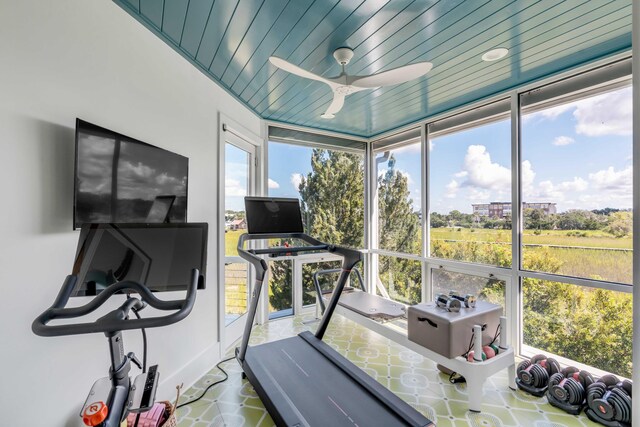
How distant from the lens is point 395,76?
189 cm

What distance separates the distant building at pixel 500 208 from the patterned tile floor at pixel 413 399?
1476 millimetres

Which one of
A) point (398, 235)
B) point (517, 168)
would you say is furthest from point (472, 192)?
point (398, 235)

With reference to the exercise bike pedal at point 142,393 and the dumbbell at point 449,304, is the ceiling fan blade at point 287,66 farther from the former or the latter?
the dumbbell at point 449,304

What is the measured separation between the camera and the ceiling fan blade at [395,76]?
176cm

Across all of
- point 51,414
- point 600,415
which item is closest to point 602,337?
point 600,415

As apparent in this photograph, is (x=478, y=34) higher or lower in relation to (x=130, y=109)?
higher

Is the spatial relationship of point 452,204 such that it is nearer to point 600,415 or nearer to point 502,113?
point 502,113

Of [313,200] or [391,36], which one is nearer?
[391,36]

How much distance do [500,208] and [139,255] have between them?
10.1ft

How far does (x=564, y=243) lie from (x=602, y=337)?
0.76 metres

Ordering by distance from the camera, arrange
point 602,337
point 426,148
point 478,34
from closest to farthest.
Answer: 1. point 478,34
2. point 602,337
3. point 426,148

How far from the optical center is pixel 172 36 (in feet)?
6.61

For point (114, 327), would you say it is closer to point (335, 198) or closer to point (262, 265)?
point (262, 265)

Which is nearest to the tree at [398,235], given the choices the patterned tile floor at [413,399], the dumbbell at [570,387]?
the patterned tile floor at [413,399]
